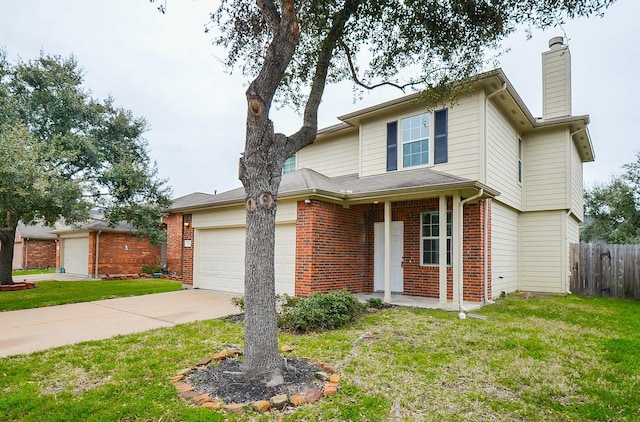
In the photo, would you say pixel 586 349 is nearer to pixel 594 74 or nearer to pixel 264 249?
pixel 264 249

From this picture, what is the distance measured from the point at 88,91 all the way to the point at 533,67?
51.4ft

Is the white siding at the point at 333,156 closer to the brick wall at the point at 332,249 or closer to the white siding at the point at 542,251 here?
the brick wall at the point at 332,249

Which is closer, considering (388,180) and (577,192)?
(388,180)

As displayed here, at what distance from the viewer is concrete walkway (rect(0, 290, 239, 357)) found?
5.51m

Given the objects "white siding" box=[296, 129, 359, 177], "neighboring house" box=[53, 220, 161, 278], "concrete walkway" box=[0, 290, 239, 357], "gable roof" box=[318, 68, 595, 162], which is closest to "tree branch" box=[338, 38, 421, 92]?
"gable roof" box=[318, 68, 595, 162]

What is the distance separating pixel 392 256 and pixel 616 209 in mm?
13401

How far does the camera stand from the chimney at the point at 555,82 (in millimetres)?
11305

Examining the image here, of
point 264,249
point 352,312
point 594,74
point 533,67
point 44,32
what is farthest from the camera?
point 594,74

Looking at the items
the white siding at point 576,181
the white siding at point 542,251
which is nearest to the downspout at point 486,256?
the white siding at point 542,251

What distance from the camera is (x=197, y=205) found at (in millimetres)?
11273

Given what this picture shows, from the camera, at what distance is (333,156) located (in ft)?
42.4

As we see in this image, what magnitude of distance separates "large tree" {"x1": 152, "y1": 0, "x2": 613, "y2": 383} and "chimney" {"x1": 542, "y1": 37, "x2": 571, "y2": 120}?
6448 millimetres

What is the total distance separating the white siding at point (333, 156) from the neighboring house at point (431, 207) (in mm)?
54

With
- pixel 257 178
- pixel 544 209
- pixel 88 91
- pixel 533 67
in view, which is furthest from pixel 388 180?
pixel 88 91
